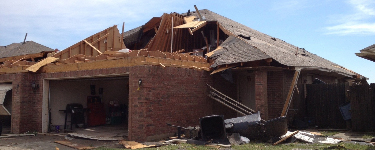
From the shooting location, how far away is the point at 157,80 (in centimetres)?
1178

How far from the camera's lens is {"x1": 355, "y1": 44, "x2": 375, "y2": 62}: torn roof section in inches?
390

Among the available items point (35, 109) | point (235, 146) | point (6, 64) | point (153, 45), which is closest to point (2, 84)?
point (6, 64)

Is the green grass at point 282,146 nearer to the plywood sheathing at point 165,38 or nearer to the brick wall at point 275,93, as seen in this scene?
the brick wall at point 275,93

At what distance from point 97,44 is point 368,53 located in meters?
12.0

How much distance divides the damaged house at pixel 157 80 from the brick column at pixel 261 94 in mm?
36

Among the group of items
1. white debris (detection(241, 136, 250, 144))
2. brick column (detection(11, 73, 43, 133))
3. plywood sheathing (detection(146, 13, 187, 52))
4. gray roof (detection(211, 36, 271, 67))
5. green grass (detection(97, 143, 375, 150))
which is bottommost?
green grass (detection(97, 143, 375, 150))

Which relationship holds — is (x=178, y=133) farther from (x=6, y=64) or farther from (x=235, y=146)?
(x=6, y=64)

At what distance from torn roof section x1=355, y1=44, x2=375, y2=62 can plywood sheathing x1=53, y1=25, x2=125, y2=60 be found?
11.1m

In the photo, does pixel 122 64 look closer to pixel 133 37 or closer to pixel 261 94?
pixel 261 94

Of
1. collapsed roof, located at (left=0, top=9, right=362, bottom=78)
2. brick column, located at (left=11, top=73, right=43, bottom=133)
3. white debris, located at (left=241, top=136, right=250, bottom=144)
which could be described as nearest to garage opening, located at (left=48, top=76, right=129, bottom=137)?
brick column, located at (left=11, top=73, right=43, bottom=133)

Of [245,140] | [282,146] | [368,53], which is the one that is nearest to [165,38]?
[245,140]

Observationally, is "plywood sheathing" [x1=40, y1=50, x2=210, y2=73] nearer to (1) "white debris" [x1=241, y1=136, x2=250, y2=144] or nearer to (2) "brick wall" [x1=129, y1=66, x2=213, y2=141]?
(2) "brick wall" [x1=129, y1=66, x2=213, y2=141]

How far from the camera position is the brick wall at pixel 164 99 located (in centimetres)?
1130

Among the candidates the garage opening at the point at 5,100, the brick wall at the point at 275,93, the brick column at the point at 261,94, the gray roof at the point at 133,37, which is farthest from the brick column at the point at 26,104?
the brick wall at the point at 275,93
